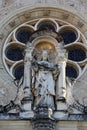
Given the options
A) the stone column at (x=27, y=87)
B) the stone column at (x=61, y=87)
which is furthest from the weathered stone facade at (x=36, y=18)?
the stone column at (x=61, y=87)

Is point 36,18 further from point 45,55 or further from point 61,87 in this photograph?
point 61,87

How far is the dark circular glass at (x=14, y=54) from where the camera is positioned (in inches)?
675

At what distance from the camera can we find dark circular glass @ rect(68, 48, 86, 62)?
17.2 meters

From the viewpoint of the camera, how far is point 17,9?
17.6m

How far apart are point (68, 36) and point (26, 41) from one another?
1.58 meters

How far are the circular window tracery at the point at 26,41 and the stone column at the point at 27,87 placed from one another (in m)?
2.00

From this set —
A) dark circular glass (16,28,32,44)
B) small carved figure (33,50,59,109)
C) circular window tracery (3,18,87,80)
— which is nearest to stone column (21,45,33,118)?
small carved figure (33,50,59,109)

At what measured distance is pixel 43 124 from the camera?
524 inches

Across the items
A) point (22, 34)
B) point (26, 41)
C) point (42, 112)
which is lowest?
point (42, 112)

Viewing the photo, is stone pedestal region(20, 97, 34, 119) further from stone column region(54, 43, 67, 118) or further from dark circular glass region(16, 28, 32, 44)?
dark circular glass region(16, 28, 32, 44)

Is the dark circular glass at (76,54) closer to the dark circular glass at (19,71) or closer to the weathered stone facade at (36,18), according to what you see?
the weathered stone facade at (36,18)

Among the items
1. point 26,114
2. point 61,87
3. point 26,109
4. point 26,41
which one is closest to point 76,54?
point 26,41

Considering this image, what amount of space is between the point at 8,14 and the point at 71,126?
5.14m

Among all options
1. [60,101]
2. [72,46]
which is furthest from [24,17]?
[60,101]
